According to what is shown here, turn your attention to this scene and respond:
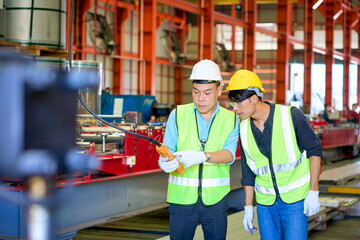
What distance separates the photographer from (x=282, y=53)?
2697 cm

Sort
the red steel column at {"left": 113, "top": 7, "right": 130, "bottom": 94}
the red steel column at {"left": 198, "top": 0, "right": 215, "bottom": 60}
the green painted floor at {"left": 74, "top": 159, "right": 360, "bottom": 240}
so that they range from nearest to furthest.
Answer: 1. the green painted floor at {"left": 74, "top": 159, "right": 360, "bottom": 240}
2. the red steel column at {"left": 198, "top": 0, "right": 215, "bottom": 60}
3. the red steel column at {"left": 113, "top": 7, "right": 130, "bottom": 94}

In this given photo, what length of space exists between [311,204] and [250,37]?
878 inches

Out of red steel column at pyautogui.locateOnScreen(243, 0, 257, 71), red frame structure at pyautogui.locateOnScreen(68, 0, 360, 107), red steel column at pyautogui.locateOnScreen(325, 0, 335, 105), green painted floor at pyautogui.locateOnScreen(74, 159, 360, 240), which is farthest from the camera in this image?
red steel column at pyautogui.locateOnScreen(325, 0, 335, 105)

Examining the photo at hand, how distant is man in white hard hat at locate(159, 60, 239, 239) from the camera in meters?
3.31

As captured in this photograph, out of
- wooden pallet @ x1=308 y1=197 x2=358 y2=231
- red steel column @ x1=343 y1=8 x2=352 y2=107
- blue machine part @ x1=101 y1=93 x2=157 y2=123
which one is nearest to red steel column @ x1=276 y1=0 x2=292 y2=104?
red steel column @ x1=343 y1=8 x2=352 y2=107

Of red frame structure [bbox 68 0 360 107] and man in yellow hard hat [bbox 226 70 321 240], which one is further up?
red frame structure [bbox 68 0 360 107]

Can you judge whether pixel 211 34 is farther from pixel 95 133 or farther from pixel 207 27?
pixel 95 133

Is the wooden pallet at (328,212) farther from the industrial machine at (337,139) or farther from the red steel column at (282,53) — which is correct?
the red steel column at (282,53)

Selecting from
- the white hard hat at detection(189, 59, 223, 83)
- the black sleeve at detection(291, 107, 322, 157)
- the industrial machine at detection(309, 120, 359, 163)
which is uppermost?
the white hard hat at detection(189, 59, 223, 83)

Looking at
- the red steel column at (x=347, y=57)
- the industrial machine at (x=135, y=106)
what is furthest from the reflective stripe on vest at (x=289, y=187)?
the red steel column at (x=347, y=57)

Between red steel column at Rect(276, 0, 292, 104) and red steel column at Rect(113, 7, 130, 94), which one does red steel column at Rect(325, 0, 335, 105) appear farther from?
red steel column at Rect(113, 7, 130, 94)

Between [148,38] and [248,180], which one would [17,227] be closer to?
[248,180]

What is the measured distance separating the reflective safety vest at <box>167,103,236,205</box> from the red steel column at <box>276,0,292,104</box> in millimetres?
23586

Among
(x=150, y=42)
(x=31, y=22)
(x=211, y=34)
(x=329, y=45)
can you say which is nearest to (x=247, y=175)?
(x=31, y=22)
